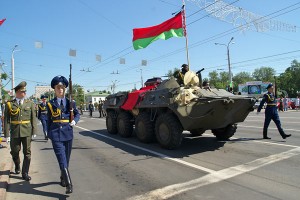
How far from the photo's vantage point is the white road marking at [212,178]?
5.33 m

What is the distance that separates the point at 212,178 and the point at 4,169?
449 centimetres

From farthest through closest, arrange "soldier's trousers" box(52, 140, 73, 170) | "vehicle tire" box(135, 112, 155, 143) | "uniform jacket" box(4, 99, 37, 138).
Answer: "vehicle tire" box(135, 112, 155, 143) < "uniform jacket" box(4, 99, 37, 138) < "soldier's trousers" box(52, 140, 73, 170)

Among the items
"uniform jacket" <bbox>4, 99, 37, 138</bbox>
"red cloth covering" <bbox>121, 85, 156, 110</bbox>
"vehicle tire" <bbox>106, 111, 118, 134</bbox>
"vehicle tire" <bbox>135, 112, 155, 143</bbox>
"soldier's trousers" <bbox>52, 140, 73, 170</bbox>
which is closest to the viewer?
"soldier's trousers" <bbox>52, 140, 73, 170</bbox>

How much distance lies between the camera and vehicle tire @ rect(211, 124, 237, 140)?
1021 centimetres

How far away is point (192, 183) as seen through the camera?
5.85 meters

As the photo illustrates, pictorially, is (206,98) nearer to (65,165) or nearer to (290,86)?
(65,165)

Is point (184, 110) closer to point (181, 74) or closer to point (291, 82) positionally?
point (181, 74)

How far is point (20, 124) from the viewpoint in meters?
6.66

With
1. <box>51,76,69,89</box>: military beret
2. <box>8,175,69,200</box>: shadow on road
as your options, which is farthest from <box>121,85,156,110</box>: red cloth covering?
<box>51,76,69,89</box>: military beret

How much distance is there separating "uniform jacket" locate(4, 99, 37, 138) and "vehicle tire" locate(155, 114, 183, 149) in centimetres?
346

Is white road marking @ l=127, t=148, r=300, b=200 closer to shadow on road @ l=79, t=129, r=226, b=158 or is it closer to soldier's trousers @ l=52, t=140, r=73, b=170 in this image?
soldier's trousers @ l=52, t=140, r=73, b=170

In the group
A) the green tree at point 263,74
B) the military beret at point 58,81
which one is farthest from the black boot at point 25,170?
the green tree at point 263,74

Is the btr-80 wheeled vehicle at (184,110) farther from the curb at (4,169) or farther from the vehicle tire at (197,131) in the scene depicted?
the curb at (4,169)

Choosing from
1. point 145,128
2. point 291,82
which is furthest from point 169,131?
point 291,82
